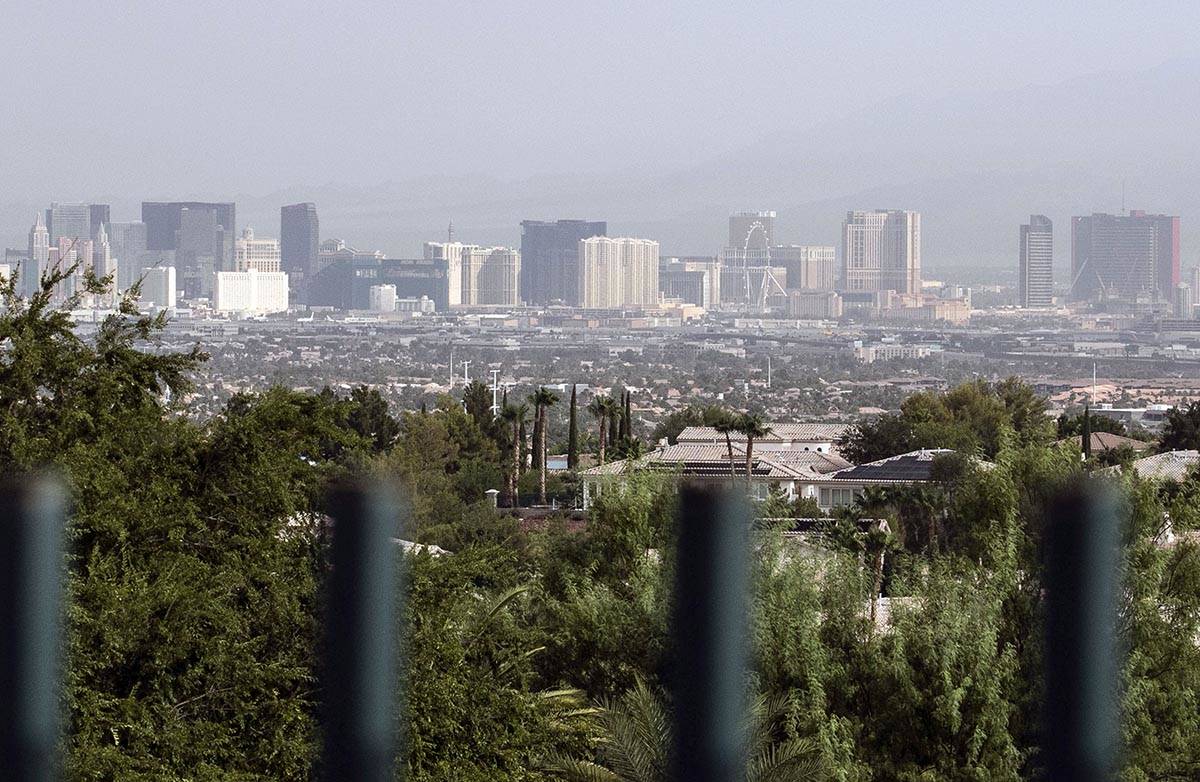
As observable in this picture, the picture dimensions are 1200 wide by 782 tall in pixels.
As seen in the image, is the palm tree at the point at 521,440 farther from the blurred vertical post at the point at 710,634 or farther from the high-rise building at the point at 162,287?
the high-rise building at the point at 162,287

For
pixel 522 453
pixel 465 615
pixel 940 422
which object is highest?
pixel 465 615

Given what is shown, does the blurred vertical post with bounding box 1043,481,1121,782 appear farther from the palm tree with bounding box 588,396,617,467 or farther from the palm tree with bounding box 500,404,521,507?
the palm tree with bounding box 588,396,617,467

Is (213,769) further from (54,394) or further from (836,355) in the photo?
(836,355)

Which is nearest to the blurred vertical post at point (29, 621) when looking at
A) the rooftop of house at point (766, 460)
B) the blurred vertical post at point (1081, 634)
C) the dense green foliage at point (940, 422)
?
Answer: the blurred vertical post at point (1081, 634)

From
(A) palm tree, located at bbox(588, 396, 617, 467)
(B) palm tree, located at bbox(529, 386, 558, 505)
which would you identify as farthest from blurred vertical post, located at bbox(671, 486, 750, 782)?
(A) palm tree, located at bbox(588, 396, 617, 467)

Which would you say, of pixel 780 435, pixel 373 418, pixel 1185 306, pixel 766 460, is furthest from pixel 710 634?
pixel 1185 306

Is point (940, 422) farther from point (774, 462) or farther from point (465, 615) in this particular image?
point (465, 615)
